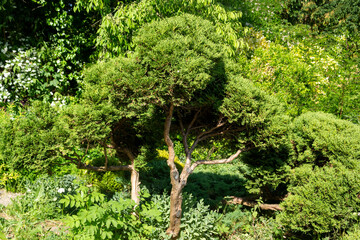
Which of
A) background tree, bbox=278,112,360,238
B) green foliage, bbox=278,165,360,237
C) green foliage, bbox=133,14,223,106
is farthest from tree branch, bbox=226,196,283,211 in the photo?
green foliage, bbox=133,14,223,106

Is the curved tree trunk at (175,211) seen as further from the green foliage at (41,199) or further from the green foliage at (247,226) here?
the green foliage at (41,199)

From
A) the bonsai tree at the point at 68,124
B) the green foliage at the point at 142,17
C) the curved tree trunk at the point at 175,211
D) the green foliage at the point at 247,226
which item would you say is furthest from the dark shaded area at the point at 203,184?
the green foliage at the point at 142,17

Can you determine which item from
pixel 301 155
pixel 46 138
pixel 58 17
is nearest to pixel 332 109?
pixel 301 155

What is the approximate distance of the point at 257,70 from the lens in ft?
20.1

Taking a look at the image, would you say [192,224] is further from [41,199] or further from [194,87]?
[41,199]

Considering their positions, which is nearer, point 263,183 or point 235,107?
point 235,107

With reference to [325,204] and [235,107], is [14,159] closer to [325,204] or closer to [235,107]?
[235,107]

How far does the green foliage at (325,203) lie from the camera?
3.38 m

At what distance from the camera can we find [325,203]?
342 cm

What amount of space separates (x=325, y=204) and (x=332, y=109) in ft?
9.05

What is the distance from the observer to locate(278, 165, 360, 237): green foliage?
3.38m

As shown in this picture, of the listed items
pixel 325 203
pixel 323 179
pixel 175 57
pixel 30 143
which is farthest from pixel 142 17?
pixel 325 203

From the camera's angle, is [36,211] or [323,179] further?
[36,211]

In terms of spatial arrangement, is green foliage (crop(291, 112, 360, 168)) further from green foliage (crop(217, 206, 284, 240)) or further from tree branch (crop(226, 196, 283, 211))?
green foliage (crop(217, 206, 284, 240))
